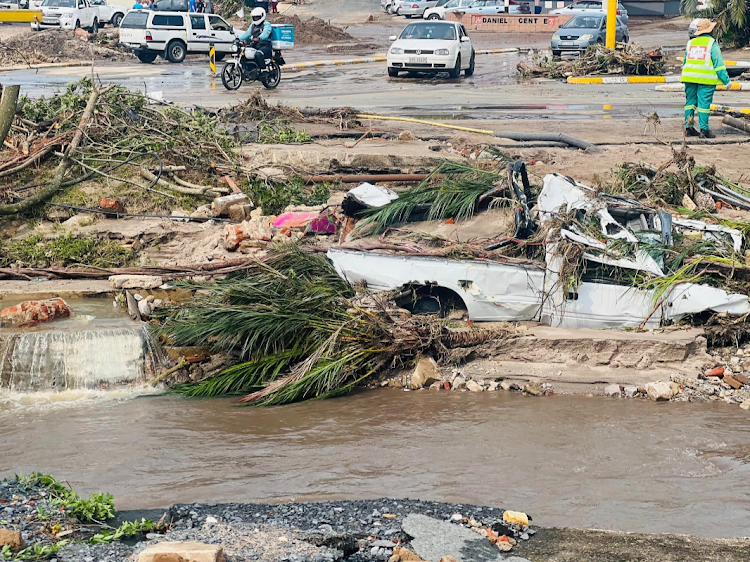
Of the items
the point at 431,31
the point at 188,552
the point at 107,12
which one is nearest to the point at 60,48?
the point at 107,12

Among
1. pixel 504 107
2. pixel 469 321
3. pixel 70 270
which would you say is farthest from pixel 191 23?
pixel 469 321

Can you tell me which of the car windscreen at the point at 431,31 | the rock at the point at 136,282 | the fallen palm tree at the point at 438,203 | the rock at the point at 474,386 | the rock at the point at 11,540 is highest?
the car windscreen at the point at 431,31

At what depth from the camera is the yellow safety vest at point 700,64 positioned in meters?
16.0

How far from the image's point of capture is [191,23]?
3369 centimetres

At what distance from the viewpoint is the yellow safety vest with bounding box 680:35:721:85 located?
16.0 m

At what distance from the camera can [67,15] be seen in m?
39.8

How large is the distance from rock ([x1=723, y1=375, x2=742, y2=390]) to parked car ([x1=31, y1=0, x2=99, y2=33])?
36930 mm

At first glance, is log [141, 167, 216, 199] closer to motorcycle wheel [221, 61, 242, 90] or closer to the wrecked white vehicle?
the wrecked white vehicle

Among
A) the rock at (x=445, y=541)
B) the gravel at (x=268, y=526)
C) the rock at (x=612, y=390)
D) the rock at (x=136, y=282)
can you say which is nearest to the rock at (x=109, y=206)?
the rock at (x=136, y=282)

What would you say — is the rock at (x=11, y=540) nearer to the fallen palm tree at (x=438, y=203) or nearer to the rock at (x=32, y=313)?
the rock at (x=32, y=313)

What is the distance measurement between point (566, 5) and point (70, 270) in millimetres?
42272

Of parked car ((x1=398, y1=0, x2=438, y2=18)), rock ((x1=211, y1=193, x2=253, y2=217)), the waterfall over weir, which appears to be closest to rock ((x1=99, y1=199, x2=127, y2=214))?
rock ((x1=211, y1=193, x2=253, y2=217))

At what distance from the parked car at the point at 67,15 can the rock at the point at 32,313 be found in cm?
3300

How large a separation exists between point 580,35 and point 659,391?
79.1ft
